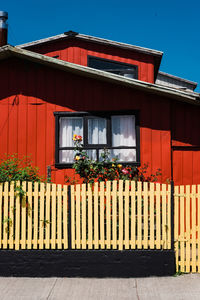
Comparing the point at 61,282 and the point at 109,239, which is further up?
the point at 109,239

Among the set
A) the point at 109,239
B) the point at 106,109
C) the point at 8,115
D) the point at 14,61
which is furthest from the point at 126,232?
the point at 14,61

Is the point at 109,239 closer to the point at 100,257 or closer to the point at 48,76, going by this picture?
the point at 100,257

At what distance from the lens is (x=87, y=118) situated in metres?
10.1

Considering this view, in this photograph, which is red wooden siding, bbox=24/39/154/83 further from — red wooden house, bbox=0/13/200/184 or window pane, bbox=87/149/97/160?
window pane, bbox=87/149/97/160

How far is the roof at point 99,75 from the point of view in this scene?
9.09 metres

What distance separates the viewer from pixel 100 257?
21.8 feet

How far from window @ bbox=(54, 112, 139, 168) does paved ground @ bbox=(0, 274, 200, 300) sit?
13.0ft

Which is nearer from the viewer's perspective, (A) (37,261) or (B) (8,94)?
(A) (37,261)

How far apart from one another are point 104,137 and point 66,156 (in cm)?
118

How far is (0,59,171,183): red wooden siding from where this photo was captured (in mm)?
9820

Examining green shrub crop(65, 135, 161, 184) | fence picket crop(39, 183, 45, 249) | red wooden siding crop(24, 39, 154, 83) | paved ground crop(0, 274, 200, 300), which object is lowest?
paved ground crop(0, 274, 200, 300)

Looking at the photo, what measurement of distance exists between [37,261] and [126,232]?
1728 millimetres

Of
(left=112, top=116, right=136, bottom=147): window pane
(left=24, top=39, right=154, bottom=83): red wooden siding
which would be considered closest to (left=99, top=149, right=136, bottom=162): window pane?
(left=112, top=116, right=136, bottom=147): window pane

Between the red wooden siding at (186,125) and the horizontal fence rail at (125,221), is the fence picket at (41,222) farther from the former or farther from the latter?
the red wooden siding at (186,125)
